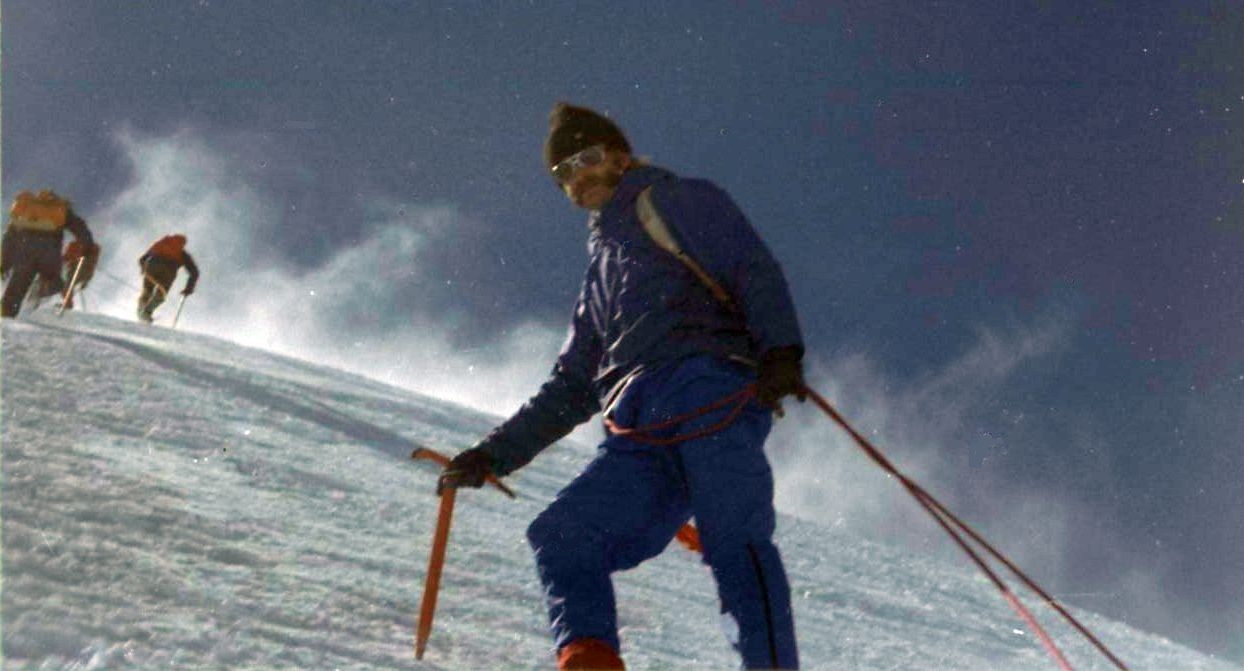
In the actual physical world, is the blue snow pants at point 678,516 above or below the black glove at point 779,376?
below

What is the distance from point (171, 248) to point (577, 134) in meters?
12.8

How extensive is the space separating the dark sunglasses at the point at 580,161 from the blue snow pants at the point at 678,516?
653mm

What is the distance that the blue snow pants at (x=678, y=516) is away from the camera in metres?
2.15

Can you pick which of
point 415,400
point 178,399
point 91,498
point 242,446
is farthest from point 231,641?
point 415,400

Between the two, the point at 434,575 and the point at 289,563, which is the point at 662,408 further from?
the point at 289,563

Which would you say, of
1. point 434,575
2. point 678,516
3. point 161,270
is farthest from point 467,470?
point 161,270

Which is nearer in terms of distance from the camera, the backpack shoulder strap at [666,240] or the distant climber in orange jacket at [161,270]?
the backpack shoulder strap at [666,240]

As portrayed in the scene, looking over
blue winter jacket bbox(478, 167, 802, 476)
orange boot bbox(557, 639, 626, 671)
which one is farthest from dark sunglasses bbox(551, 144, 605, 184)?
orange boot bbox(557, 639, 626, 671)

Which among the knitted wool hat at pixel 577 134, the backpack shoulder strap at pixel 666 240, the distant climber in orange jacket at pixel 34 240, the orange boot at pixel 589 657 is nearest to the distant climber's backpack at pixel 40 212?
the distant climber in orange jacket at pixel 34 240

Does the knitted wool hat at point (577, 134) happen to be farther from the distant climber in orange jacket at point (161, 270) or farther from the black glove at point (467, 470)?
the distant climber in orange jacket at point (161, 270)

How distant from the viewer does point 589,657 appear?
2.09m

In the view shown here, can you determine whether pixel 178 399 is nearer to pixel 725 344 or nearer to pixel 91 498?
pixel 91 498

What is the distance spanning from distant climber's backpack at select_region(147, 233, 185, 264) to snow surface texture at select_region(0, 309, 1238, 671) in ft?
20.1

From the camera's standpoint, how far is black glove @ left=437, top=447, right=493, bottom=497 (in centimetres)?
267
